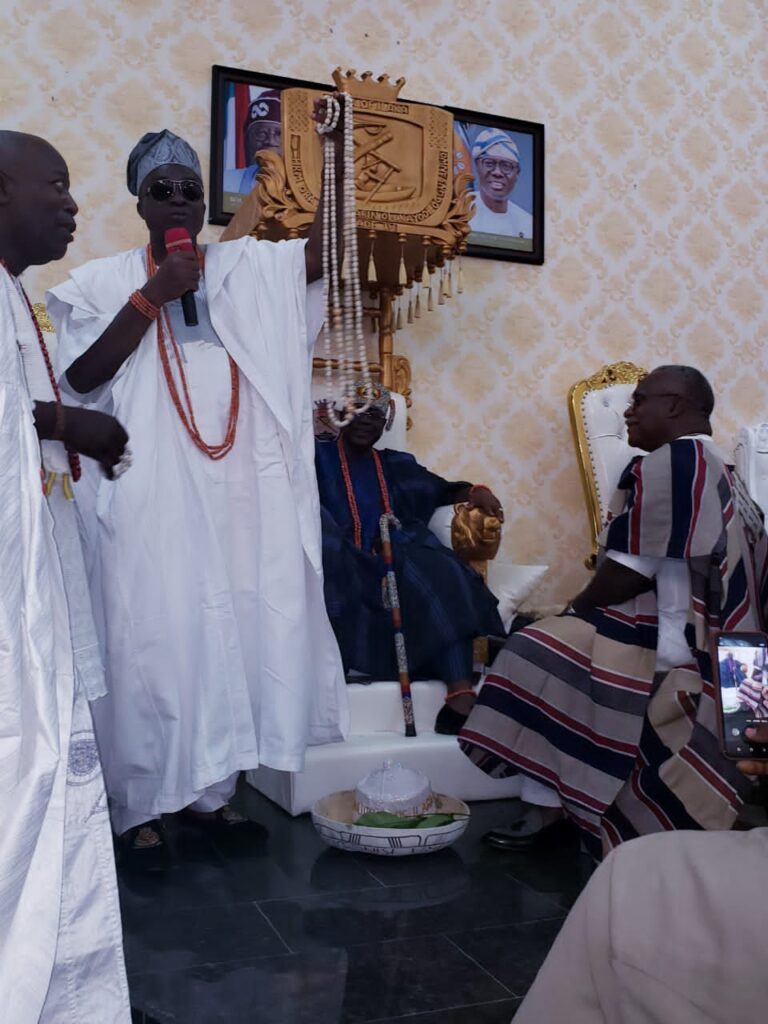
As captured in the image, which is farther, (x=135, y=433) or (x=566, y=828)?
(x=566, y=828)

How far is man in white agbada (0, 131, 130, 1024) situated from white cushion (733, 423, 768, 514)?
4106 millimetres

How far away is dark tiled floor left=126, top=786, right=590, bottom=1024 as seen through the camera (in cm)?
199

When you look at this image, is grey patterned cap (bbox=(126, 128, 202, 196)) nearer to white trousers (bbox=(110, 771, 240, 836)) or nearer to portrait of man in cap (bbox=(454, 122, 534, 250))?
white trousers (bbox=(110, 771, 240, 836))

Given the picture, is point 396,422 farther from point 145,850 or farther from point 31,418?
point 31,418

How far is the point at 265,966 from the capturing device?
2146mm

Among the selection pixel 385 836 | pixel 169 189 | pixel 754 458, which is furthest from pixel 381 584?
pixel 754 458

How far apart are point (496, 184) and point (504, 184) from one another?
0.05 meters

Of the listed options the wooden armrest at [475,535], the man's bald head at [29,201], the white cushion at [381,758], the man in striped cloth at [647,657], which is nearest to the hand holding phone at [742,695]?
the man in striped cloth at [647,657]

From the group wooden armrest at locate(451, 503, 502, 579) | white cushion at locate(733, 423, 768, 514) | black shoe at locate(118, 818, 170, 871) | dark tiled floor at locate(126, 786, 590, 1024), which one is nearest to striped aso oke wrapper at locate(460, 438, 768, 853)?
dark tiled floor at locate(126, 786, 590, 1024)

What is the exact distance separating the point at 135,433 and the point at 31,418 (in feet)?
3.66

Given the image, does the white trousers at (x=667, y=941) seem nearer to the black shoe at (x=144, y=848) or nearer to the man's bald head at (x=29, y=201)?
the man's bald head at (x=29, y=201)

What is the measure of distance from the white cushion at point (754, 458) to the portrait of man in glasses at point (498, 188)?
4.84 ft

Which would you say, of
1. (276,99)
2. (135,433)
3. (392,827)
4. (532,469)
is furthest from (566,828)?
(276,99)

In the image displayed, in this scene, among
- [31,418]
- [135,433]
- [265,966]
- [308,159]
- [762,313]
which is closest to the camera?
[31,418]
